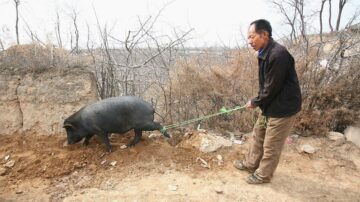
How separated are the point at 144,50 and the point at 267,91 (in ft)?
15.3

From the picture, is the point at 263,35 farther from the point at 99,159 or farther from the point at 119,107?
the point at 99,159

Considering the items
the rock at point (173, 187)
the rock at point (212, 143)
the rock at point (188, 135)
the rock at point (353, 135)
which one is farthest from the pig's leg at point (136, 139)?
the rock at point (353, 135)

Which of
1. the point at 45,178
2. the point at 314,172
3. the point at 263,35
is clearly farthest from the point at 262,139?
the point at 45,178

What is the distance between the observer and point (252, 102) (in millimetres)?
4574

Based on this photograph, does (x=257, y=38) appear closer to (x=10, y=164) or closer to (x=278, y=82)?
(x=278, y=82)

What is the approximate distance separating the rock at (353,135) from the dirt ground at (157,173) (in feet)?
0.74

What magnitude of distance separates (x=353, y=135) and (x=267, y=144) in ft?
9.09

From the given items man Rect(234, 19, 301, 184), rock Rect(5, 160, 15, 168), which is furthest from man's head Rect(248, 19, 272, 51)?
rock Rect(5, 160, 15, 168)

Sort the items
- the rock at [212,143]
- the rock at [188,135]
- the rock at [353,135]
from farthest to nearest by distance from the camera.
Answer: the rock at [353,135] → the rock at [188,135] → the rock at [212,143]

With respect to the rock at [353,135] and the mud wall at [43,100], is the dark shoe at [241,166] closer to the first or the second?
the rock at [353,135]

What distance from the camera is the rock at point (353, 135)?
6300 millimetres

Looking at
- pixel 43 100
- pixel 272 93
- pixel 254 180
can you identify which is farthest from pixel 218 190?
pixel 43 100

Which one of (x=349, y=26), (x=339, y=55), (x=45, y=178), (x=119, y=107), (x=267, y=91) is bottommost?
(x=45, y=178)

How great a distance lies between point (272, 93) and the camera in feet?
14.1
